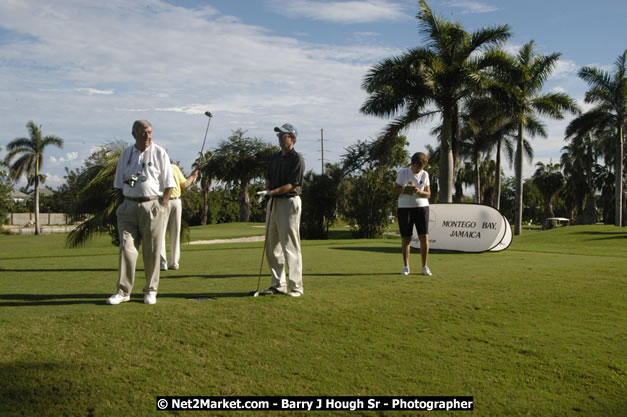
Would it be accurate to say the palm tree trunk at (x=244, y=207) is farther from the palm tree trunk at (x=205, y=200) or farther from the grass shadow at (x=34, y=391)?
the grass shadow at (x=34, y=391)

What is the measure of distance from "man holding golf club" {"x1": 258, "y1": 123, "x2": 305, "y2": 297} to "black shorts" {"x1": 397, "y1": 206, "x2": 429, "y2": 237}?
8.79 feet

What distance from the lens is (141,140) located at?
6.19m

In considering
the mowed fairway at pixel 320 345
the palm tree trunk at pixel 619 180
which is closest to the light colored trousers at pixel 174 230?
the mowed fairway at pixel 320 345

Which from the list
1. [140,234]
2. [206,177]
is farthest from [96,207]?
[206,177]

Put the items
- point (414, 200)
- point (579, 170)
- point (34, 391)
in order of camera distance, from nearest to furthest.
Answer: point (34, 391)
point (414, 200)
point (579, 170)

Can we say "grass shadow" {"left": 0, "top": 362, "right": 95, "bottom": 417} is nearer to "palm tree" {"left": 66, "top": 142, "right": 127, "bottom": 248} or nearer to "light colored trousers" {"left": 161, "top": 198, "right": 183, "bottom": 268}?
"light colored trousers" {"left": 161, "top": 198, "right": 183, "bottom": 268}

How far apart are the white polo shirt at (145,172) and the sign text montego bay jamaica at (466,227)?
351 inches

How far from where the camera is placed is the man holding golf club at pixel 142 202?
20.1 feet

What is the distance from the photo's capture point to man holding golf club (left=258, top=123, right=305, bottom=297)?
684cm

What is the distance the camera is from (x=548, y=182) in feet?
257

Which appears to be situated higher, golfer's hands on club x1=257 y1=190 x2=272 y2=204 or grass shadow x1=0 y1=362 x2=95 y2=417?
golfer's hands on club x1=257 y1=190 x2=272 y2=204

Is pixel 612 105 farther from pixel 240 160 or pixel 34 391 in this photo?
pixel 34 391

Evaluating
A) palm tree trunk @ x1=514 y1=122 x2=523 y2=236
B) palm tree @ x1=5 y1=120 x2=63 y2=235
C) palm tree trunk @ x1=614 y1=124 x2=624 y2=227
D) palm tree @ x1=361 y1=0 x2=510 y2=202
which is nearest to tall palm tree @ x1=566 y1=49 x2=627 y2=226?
palm tree trunk @ x1=614 y1=124 x2=624 y2=227

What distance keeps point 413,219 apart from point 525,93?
A: 29.6 meters
